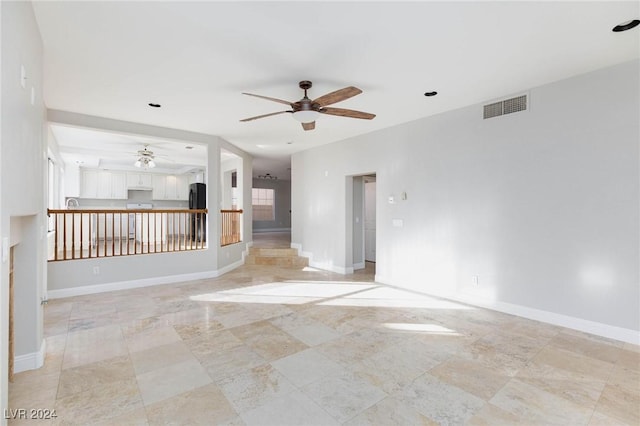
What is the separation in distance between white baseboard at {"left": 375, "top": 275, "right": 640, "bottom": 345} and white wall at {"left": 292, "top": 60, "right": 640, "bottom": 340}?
1 cm

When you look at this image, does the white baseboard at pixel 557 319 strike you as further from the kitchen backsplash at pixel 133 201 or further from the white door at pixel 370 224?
the kitchen backsplash at pixel 133 201

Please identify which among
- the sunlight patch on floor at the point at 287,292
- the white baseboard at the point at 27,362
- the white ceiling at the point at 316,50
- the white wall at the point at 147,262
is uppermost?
the white ceiling at the point at 316,50

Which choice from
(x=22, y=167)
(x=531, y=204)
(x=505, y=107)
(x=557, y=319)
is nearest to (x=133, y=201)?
(x=22, y=167)

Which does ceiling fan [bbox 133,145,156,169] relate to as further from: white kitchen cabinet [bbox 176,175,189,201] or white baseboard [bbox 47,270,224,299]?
white kitchen cabinet [bbox 176,175,189,201]

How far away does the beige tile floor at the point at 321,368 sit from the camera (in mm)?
1978

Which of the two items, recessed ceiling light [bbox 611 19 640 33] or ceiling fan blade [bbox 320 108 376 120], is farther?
ceiling fan blade [bbox 320 108 376 120]

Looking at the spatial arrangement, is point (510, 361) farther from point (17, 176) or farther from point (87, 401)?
point (17, 176)

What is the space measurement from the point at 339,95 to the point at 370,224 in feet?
15.8

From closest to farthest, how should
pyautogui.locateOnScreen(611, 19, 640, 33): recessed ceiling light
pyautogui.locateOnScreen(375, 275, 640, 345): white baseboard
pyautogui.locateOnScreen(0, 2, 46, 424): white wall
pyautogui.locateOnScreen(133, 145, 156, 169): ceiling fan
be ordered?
pyautogui.locateOnScreen(0, 2, 46, 424): white wall < pyautogui.locateOnScreen(611, 19, 640, 33): recessed ceiling light < pyautogui.locateOnScreen(375, 275, 640, 345): white baseboard < pyautogui.locateOnScreen(133, 145, 156, 169): ceiling fan

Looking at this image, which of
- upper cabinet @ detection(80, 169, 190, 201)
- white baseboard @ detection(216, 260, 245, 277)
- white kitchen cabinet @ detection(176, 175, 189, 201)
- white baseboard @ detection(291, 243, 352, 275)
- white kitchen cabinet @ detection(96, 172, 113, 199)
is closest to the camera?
white baseboard @ detection(216, 260, 245, 277)

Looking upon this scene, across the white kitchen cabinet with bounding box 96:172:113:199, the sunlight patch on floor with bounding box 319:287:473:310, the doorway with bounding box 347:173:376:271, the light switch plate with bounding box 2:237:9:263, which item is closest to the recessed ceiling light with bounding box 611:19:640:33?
the sunlight patch on floor with bounding box 319:287:473:310

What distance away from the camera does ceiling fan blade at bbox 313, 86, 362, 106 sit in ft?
9.34

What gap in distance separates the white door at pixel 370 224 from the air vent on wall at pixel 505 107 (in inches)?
143

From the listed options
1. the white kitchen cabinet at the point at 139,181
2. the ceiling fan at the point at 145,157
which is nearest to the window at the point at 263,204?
the white kitchen cabinet at the point at 139,181
